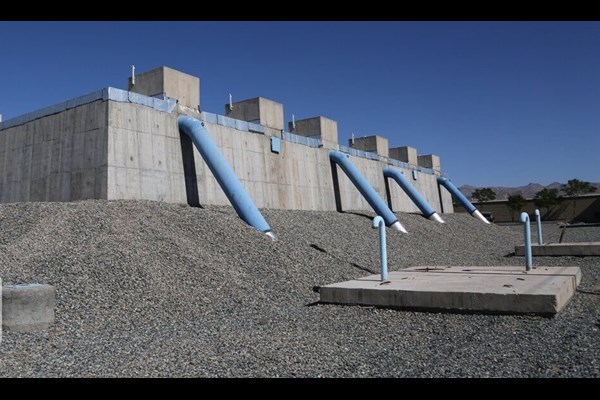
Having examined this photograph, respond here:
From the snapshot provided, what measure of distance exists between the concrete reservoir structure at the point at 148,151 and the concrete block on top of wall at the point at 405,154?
17.4 metres

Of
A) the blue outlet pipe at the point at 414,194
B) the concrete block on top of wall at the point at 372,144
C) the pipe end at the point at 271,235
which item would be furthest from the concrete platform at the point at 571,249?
the concrete block on top of wall at the point at 372,144

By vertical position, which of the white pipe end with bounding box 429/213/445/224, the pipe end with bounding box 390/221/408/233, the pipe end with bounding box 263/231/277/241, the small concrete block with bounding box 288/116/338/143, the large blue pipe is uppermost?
the small concrete block with bounding box 288/116/338/143

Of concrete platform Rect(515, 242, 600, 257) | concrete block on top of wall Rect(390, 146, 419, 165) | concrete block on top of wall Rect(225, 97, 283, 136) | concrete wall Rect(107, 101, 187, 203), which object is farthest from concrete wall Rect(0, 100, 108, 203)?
concrete block on top of wall Rect(390, 146, 419, 165)

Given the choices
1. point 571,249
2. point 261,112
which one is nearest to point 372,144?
point 261,112

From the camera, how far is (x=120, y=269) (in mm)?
8391

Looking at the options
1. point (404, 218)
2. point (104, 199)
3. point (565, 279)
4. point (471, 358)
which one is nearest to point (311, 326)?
point (471, 358)

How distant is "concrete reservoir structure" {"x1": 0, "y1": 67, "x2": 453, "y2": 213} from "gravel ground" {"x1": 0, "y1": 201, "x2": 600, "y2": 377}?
180 centimetres

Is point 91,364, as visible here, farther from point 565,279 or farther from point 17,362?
point 565,279

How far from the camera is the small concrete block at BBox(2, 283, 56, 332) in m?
6.02

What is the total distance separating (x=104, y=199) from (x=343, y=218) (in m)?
9.82

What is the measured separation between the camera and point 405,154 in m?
37.8

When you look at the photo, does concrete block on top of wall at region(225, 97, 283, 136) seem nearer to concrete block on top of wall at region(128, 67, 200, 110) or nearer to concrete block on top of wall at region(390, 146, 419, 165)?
concrete block on top of wall at region(128, 67, 200, 110)

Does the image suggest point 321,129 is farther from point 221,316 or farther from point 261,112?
point 221,316
